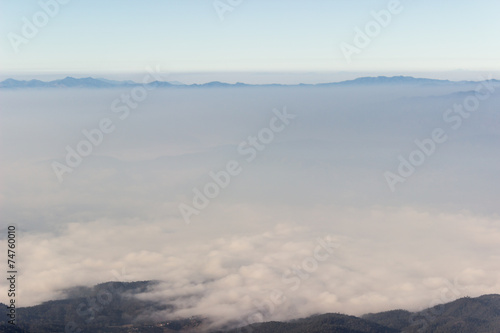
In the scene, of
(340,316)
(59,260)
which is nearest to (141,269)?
(59,260)

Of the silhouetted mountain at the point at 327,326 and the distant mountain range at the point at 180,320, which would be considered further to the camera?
the distant mountain range at the point at 180,320

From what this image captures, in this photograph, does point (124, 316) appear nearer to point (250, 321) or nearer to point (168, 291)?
point (168, 291)

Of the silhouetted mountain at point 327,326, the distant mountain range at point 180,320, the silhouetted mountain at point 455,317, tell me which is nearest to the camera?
the silhouetted mountain at point 327,326

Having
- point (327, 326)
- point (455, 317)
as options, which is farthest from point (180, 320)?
point (455, 317)

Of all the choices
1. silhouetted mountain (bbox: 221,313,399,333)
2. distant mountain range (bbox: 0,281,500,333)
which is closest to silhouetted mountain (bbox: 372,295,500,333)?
distant mountain range (bbox: 0,281,500,333)

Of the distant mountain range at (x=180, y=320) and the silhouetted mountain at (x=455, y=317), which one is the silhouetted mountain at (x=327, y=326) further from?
the silhouetted mountain at (x=455, y=317)

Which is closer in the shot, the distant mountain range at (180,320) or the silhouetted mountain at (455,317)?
the distant mountain range at (180,320)

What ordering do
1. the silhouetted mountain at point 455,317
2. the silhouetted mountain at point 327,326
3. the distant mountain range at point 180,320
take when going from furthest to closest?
the silhouetted mountain at point 455,317
the distant mountain range at point 180,320
the silhouetted mountain at point 327,326

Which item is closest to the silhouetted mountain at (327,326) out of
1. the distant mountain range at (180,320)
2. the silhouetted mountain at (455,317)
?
the distant mountain range at (180,320)

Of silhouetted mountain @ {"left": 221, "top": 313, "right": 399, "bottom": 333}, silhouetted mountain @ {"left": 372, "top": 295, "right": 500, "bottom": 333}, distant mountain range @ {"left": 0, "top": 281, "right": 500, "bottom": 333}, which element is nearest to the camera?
silhouetted mountain @ {"left": 221, "top": 313, "right": 399, "bottom": 333}

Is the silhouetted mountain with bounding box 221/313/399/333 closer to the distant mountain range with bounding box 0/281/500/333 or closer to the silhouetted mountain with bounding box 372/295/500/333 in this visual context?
the distant mountain range with bounding box 0/281/500/333
